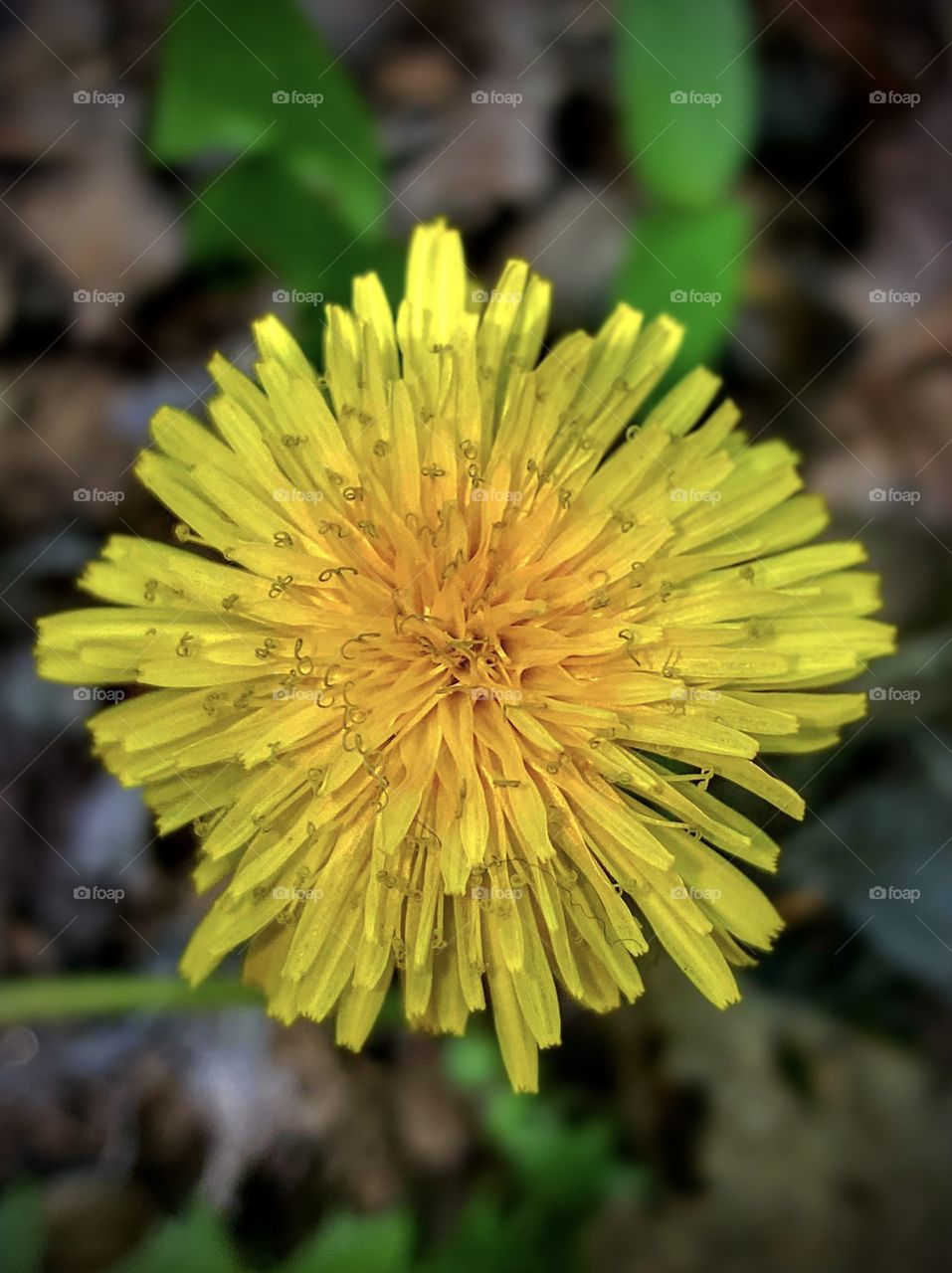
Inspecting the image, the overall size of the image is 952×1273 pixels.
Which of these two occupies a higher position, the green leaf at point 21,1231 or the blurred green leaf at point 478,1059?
the blurred green leaf at point 478,1059

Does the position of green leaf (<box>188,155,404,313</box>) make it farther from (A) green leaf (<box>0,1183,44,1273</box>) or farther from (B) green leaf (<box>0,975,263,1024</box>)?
(A) green leaf (<box>0,1183,44,1273</box>)

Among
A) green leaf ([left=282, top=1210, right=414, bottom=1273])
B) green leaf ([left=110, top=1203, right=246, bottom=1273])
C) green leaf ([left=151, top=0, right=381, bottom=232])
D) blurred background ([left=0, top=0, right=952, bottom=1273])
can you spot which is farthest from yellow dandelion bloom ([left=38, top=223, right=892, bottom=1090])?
green leaf ([left=151, top=0, right=381, bottom=232])

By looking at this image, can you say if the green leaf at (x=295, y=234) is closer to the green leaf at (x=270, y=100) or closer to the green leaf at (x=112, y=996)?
the green leaf at (x=270, y=100)

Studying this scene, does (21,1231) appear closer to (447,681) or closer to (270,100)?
(447,681)

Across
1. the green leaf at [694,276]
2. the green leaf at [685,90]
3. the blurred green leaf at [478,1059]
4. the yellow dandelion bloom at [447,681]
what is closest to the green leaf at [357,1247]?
the blurred green leaf at [478,1059]

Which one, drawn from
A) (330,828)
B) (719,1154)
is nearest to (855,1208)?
(719,1154)

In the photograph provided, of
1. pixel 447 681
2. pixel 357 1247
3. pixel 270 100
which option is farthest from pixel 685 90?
pixel 357 1247
